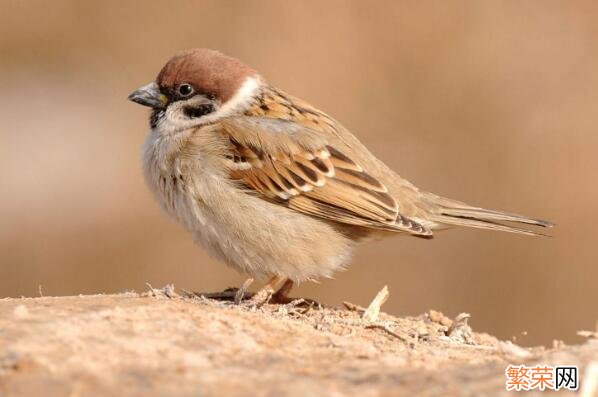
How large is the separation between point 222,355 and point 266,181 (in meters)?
2.14

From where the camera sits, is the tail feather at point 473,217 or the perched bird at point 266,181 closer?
the perched bird at point 266,181

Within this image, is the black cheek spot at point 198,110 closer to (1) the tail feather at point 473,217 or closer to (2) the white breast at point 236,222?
(2) the white breast at point 236,222

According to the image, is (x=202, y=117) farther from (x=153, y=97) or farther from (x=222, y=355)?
(x=222, y=355)

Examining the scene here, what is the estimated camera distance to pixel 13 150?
12875 millimetres

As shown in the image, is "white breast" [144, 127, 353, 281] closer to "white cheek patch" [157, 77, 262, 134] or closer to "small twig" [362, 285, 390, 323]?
→ "white cheek patch" [157, 77, 262, 134]

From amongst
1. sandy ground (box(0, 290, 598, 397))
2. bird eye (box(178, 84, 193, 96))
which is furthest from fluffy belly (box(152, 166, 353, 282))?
sandy ground (box(0, 290, 598, 397))

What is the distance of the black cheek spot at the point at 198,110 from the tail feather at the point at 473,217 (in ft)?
4.76

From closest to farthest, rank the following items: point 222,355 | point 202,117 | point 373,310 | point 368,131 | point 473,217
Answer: point 222,355 → point 373,310 → point 202,117 → point 473,217 → point 368,131

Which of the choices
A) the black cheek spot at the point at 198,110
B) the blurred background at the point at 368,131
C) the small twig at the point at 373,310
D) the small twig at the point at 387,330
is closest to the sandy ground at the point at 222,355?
the small twig at the point at 387,330

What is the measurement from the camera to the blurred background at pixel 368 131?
1154 centimetres

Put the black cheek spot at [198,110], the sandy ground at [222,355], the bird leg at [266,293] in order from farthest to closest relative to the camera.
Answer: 1. the black cheek spot at [198,110]
2. the bird leg at [266,293]
3. the sandy ground at [222,355]

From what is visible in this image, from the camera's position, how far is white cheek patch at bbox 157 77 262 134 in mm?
6105

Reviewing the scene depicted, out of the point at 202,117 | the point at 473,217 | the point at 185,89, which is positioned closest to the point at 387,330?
the point at 473,217

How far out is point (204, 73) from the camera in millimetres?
6215
